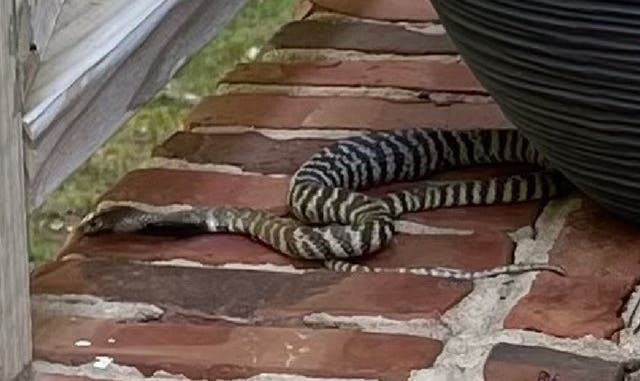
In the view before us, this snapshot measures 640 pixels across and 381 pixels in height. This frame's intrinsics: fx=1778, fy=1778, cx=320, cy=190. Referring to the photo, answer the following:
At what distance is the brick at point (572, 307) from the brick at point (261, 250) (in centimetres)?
8

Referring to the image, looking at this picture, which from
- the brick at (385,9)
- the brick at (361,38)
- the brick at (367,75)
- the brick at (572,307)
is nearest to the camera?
the brick at (572,307)

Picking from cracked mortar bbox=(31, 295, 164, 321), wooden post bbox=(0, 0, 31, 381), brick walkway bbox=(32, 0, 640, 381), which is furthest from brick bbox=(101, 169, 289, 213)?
wooden post bbox=(0, 0, 31, 381)

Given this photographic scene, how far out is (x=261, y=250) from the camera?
6.07 feet

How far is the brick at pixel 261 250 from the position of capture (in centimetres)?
179

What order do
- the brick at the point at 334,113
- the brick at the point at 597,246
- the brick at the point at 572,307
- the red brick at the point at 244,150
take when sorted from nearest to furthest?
the brick at the point at 572,307, the brick at the point at 597,246, the red brick at the point at 244,150, the brick at the point at 334,113

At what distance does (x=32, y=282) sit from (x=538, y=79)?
20.7 inches

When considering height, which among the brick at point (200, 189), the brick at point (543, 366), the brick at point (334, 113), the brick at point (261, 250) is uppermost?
the brick at point (334, 113)

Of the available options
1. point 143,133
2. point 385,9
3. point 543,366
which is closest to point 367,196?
point 543,366

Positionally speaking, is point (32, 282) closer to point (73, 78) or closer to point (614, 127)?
point (73, 78)

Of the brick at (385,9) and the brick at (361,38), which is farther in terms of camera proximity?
the brick at (385,9)

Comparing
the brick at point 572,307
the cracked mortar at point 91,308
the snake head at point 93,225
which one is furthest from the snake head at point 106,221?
the brick at point 572,307

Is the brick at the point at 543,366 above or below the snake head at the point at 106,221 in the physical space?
below

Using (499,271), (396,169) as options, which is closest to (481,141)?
(396,169)

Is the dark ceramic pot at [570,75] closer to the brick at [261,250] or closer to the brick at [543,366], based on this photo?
the brick at [261,250]
